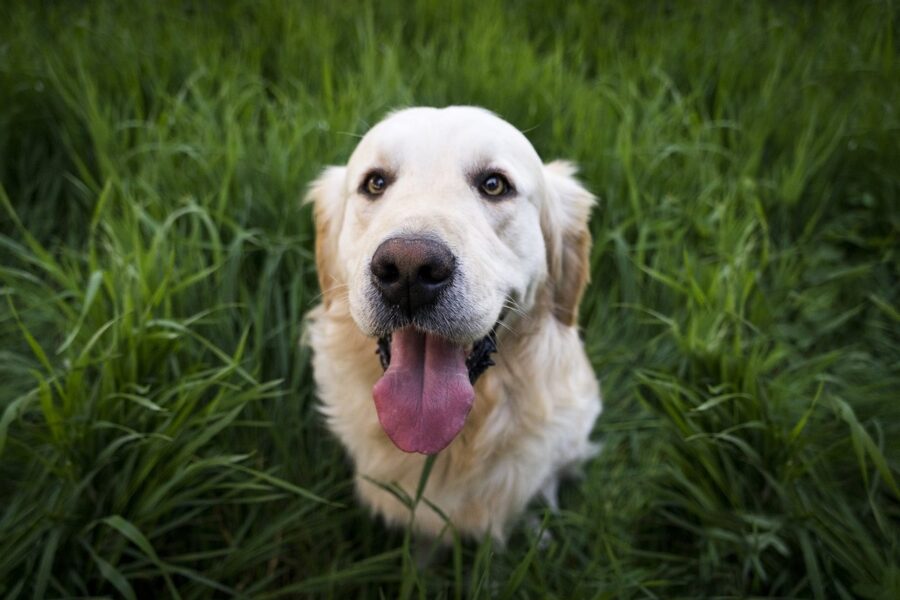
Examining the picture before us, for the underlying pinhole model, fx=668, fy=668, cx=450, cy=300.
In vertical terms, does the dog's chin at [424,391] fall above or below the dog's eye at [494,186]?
below

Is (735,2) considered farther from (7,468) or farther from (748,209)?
(7,468)

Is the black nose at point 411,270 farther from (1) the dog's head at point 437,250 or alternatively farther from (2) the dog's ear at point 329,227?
(2) the dog's ear at point 329,227

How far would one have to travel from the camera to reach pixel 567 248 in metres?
2.29

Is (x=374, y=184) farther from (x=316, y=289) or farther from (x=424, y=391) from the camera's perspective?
(x=316, y=289)

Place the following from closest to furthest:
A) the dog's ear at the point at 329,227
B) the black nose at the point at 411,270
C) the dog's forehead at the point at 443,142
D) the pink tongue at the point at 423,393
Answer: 1. the black nose at the point at 411,270
2. the pink tongue at the point at 423,393
3. the dog's forehead at the point at 443,142
4. the dog's ear at the point at 329,227

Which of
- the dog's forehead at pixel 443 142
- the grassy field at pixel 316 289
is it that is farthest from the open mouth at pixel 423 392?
the dog's forehead at pixel 443 142

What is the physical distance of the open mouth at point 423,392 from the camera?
5.79 ft

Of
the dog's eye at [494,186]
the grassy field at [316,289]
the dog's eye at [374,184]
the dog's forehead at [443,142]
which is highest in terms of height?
the dog's forehead at [443,142]

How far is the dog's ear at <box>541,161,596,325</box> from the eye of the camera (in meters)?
2.23

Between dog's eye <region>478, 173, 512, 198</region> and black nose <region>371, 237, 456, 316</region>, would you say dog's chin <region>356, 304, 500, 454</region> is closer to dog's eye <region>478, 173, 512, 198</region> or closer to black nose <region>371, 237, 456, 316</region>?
black nose <region>371, 237, 456, 316</region>

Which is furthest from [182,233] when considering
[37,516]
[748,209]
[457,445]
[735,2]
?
[735,2]

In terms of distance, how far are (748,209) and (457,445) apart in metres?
1.85

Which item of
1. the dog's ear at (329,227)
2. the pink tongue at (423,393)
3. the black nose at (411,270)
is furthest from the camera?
the dog's ear at (329,227)

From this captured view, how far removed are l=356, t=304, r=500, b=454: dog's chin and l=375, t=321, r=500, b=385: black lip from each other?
0.10 feet
